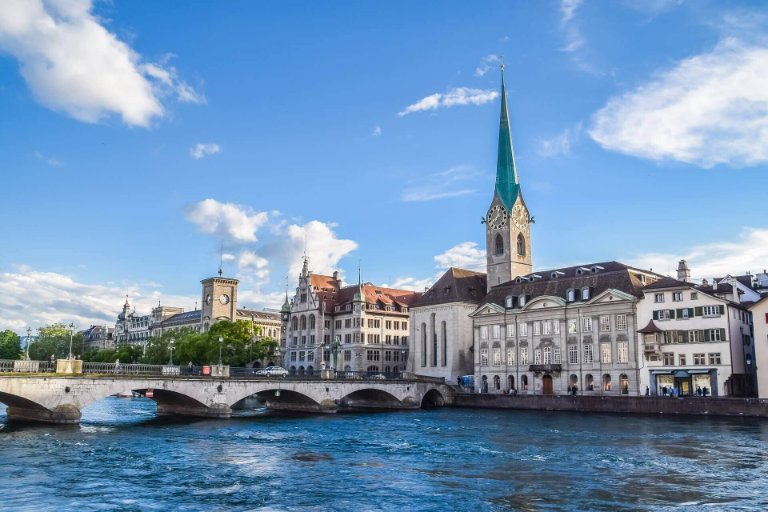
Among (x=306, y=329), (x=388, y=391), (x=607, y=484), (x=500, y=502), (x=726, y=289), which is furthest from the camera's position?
(x=306, y=329)

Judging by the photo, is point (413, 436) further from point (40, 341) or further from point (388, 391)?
point (40, 341)

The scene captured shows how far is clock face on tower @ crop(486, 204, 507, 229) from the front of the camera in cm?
Answer: 11450

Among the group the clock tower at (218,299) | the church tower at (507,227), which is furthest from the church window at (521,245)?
the clock tower at (218,299)

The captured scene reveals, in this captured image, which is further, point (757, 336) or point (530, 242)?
point (530, 242)

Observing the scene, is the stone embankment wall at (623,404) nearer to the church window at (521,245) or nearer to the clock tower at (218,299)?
the church window at (521,245)

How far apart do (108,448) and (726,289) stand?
61.9 metres

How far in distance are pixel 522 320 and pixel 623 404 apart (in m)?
21.7

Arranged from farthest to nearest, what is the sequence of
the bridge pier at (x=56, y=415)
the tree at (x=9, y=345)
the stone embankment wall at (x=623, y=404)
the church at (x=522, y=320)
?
the tree at (x=9, y=345)
the church at (x=522, y=320)
the stone embankment wall at (x=623, y=404)
the bridge pier at (x=56, y=415)

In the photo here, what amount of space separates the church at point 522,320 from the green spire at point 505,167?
162 millimetres

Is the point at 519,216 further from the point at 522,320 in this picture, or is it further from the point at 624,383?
the point at 624,383

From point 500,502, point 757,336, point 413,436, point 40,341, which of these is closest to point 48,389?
point 413,436

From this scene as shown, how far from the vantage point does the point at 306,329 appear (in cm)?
12712

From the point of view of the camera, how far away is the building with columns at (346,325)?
119625mm

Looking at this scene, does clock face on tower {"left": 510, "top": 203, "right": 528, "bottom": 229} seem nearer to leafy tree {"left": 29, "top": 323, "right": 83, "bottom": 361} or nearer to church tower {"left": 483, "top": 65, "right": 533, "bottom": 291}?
church tower {"left": 483, "top": 65, "right": 533, "bottom": 291}
